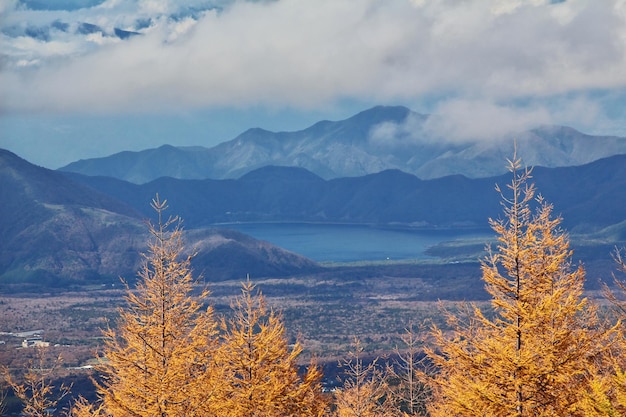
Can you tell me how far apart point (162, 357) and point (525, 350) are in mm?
10001

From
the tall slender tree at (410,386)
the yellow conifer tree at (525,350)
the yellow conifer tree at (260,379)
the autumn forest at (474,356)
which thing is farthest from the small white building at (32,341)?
the yellow conifer tree at (525,350)

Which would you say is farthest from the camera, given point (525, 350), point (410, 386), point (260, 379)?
point (410, 386)

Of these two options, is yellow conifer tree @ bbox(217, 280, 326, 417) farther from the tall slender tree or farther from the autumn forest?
the tall slender tree

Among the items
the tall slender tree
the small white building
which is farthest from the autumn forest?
the small white building

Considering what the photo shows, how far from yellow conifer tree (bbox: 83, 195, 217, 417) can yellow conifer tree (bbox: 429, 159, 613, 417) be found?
23.3 feet

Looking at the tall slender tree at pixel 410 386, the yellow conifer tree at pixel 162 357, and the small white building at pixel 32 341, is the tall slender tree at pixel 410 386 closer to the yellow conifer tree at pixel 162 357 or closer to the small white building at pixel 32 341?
the yellow conifer tree at pixel 162 357

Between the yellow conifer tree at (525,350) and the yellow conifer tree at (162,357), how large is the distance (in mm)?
7088

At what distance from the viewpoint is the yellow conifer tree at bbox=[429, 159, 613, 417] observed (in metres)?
20.0

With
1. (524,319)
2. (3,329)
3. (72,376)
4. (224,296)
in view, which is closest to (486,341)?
(524,319)

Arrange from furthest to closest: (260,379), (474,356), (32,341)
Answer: (32,341) → (260,379) → (474,356)

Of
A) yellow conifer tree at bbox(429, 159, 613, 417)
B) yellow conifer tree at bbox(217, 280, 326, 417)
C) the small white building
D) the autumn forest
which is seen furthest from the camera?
the small white building

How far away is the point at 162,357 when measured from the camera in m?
23.9

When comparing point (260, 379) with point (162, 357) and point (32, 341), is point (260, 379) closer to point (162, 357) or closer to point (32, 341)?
point (162, 357)

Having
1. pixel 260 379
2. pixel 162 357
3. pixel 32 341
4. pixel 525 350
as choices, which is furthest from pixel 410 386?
pixel 32 341
